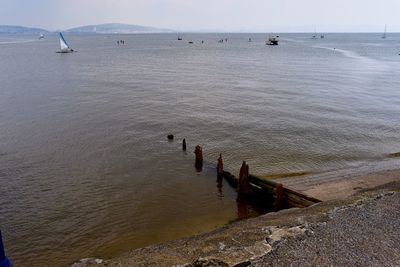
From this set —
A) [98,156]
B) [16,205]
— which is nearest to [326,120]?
[98,156]

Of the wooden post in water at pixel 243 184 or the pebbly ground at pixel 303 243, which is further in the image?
the wooden post in water at pixel 243 184

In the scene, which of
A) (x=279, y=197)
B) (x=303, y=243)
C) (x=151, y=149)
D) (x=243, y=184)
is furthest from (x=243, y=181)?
(x=151, y=149)

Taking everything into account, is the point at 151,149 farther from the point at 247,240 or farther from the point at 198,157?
the point at 247,240

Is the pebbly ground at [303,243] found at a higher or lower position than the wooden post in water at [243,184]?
higher

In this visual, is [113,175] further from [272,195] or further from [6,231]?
[272,195]

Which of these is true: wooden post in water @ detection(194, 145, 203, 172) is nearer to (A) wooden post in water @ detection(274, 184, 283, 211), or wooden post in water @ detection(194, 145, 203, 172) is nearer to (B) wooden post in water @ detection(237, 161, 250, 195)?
(B) wooden post in water @ detection(237, 161, 250, 195)

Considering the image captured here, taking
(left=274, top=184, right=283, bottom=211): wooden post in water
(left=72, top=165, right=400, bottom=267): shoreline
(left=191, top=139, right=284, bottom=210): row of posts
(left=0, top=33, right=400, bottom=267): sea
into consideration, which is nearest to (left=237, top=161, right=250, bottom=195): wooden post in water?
(left=191, top=139, right=284, bottom=210): row of posts

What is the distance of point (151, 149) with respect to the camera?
32.5 meters

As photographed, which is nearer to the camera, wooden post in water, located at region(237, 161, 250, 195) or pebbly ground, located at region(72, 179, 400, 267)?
pebbly ground, located at region(72, 179, 400, 267)

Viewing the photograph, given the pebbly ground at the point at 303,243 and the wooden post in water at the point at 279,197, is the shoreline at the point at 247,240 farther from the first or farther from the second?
the wooden post in water at the point at 279,197

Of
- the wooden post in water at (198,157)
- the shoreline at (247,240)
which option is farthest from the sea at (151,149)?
the shoreline at (247,240)

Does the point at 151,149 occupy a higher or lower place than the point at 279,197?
lower

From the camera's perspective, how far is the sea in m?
20.8

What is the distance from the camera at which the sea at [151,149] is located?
20797 mm
